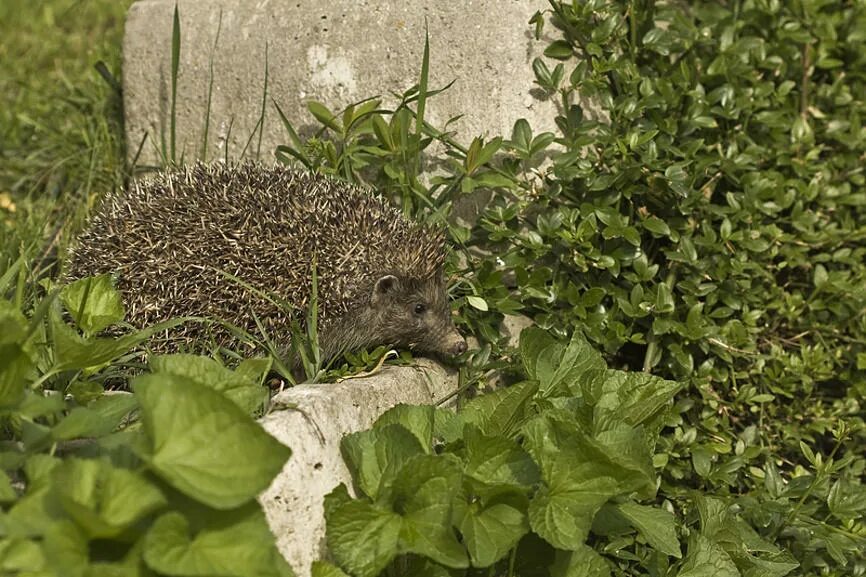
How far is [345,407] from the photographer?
3.53 m

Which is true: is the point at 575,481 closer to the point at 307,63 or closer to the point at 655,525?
the point at 655,525

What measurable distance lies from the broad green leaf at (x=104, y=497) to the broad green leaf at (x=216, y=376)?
1.58 feet

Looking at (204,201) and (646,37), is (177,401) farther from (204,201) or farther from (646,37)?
(646,37)

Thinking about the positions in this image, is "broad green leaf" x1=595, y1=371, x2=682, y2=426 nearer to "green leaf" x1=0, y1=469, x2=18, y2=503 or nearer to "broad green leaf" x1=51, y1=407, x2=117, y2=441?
"broad green leaf" x1=51, y1=407, x2=117, y2=441

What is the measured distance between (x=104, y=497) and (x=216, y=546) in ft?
1.04

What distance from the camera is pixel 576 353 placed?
12.6 ft

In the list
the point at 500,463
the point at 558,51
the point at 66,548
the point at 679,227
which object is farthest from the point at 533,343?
the point at 66,548

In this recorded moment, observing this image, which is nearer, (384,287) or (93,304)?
(93,304)

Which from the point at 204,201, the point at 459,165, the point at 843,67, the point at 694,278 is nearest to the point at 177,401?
the point at 204,201

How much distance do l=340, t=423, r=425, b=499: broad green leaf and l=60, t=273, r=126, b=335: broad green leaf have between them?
0.98 metres

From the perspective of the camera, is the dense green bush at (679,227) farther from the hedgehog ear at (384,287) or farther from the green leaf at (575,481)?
the green leaf at (575,481)

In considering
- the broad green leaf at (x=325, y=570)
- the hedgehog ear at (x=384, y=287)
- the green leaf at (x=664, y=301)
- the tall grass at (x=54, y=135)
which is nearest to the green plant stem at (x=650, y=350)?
the green leaf at (x=664, y=301)

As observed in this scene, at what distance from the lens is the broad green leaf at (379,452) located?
125 inches

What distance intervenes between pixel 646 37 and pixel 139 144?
3.01m
